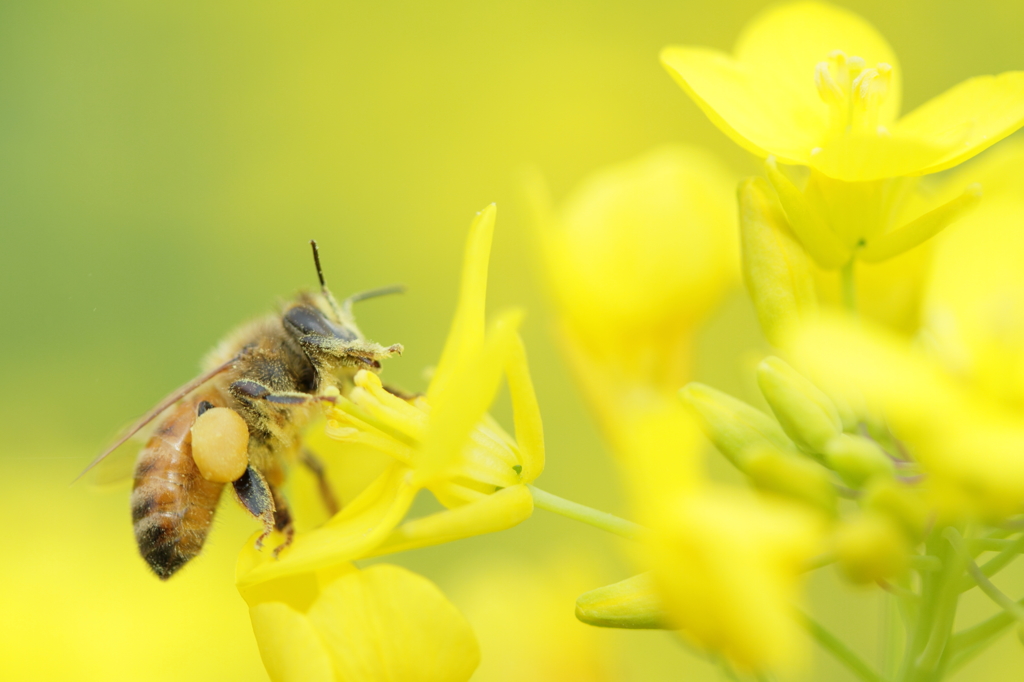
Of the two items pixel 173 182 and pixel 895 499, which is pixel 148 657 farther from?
pixel 173 182

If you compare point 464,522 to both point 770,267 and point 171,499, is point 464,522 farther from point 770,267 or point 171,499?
point 171,499

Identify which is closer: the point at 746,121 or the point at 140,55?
the point at 746,121

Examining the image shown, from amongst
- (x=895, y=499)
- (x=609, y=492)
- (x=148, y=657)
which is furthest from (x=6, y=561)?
(x=609, y=492)

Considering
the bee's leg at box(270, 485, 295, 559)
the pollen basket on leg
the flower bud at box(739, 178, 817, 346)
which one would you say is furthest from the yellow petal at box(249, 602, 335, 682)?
the pollen basket on leg

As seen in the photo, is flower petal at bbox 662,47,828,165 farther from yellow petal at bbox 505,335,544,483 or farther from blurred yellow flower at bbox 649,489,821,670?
blurred yellow flower at bbox 649,489,821,670

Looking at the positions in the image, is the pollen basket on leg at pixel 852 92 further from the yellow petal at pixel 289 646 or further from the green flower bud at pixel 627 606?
the yellow petal at pixel 289 646

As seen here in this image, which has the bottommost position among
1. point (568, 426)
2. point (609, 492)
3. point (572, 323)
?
point (609, 492)

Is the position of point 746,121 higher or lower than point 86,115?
lower
